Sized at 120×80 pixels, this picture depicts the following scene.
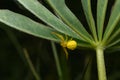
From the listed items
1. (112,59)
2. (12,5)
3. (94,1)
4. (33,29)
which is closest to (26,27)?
(33,29)

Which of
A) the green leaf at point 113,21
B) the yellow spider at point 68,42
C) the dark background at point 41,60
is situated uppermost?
the green leaf at point 113,21

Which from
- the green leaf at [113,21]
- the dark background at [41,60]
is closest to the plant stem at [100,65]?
the green leaf at [113,21]

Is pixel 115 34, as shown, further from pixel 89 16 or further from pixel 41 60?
pixel 41 60

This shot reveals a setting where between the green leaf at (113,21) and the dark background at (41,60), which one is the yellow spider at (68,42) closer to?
the green leaf at (113,21)

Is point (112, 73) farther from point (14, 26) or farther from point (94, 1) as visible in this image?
point (14, 26)

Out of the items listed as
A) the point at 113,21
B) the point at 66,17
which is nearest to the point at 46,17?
the point at 66,17

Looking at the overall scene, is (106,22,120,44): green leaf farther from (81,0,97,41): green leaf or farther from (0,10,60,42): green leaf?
(0,10,60,42): green leaf
